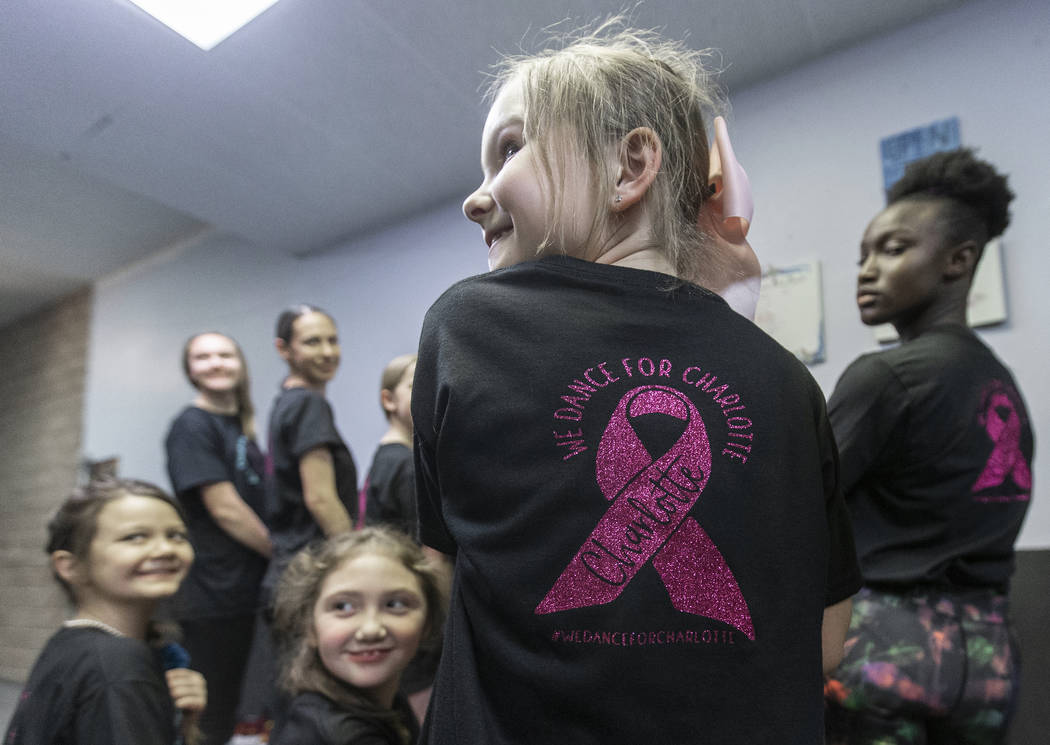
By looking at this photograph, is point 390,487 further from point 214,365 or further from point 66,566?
point 214,365

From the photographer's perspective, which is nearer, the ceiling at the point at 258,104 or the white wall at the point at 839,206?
the ceiling at the point at 258,104

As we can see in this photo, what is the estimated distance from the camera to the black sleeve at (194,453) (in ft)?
6.42

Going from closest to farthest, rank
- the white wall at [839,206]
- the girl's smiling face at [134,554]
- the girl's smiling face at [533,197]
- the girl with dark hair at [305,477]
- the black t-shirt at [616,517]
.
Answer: the black t-shirt at [616,517], the girl's smiling face at [533,197], the girl's smiling face at [134,554], the white wall at [839,206], the girl with dark hair at [305,477]

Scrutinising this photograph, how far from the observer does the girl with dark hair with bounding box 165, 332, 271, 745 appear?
6.26 ft

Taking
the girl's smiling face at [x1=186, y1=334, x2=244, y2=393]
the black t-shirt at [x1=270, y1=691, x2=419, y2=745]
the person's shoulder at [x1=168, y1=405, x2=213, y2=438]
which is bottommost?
the black t-shirt at [x1=270, y1=691, x2=419, y2=745]

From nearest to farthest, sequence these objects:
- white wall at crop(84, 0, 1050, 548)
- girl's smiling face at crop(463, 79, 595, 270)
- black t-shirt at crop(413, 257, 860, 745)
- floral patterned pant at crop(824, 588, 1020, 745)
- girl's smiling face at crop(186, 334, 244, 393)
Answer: black t-shirt at crop(413, 257, 860, 745) < girl's smiling face at crop(463, 79, 595, 270) < floral patterned pant at crop(824, 588, 1020, 745) < white wall at crop(84, 0, 1050, 548) < girl's smiling face at crop(186, 334, 244, 393)

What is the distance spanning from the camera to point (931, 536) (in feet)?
3.55

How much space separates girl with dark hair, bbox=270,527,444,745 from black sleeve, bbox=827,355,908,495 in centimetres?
68

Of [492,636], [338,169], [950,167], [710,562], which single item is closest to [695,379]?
[710,562]

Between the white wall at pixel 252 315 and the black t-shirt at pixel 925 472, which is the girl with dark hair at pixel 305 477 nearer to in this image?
the white wall at pixel 252 315

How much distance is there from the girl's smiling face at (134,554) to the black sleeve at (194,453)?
58 centimetres

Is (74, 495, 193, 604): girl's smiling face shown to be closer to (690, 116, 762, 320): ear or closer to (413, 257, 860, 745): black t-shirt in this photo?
(413, 257, 860, 745): black t-shirt

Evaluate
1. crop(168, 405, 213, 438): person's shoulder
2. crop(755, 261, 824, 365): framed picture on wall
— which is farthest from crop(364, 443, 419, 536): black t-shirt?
crop(755, 261, 824, 365): framed picture on wall

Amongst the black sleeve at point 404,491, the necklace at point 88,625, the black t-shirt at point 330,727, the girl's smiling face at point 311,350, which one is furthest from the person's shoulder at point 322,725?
the girl's smiling face at point 311,350
